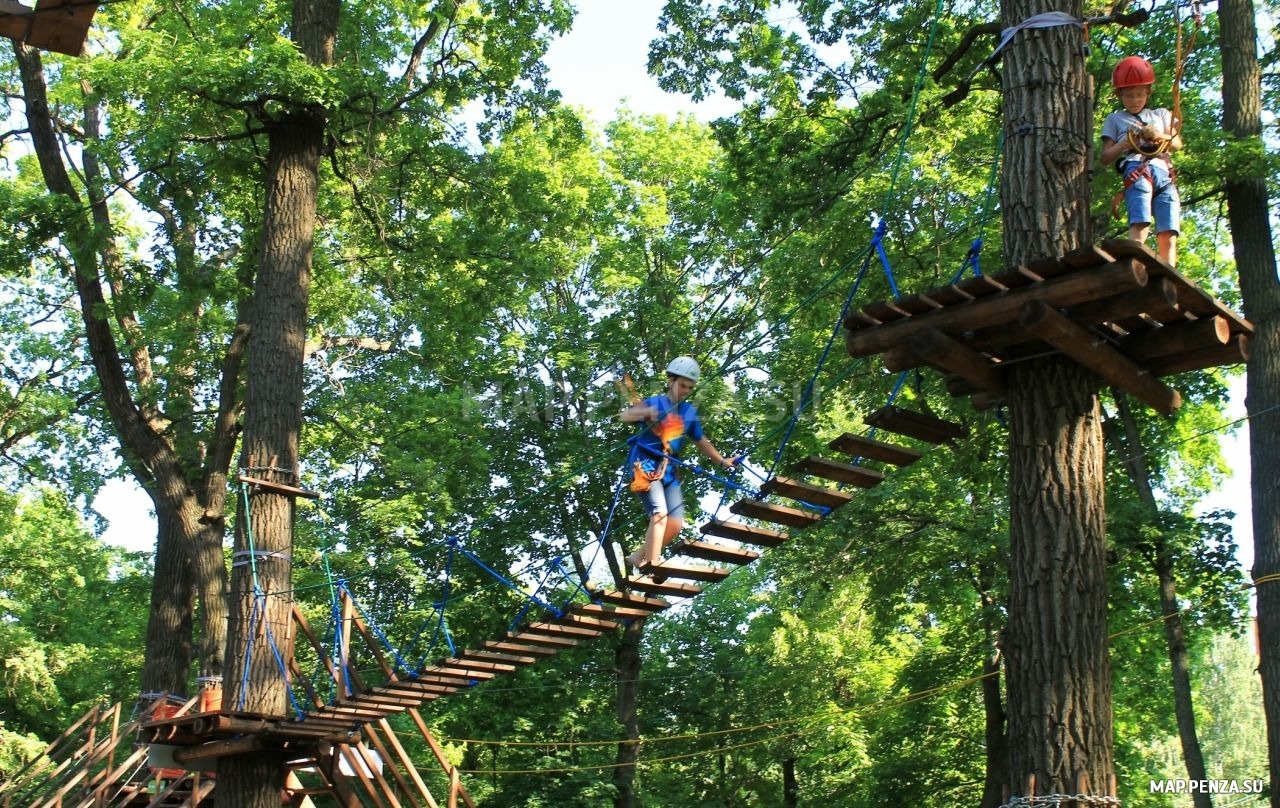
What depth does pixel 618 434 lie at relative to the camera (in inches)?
797

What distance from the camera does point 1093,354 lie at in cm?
584

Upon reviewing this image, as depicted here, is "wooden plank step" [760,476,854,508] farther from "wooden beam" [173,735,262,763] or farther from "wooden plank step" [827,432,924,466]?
"wooden beam" [173,735,262,763]

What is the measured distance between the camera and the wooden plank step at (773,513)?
Answer: 709cm

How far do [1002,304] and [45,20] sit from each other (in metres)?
4.26

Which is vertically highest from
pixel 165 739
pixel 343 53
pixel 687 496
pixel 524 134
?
pixel 524 134

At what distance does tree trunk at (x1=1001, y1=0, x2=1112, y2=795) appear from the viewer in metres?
5.68

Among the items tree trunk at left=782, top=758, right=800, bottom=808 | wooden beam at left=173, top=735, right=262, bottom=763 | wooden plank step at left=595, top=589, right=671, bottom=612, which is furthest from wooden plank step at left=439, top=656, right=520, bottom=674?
tree trunk at left=782, top=758, right=800, bottom=808

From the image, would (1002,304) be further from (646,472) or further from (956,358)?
(646,472)

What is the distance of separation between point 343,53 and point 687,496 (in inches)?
329

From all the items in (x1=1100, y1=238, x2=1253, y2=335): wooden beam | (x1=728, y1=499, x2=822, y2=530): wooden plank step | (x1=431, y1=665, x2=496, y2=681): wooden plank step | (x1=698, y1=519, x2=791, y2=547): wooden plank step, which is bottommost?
(x1=431, y1=665, x2=496, y2=681): wooden plank step

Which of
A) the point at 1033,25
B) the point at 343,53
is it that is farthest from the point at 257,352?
the point at 1033,25

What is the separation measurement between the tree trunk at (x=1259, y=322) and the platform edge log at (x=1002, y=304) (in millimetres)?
5985

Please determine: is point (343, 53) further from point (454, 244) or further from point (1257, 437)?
point (1257, 437)

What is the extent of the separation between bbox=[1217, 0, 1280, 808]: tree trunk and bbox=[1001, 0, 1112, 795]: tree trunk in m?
5.09
